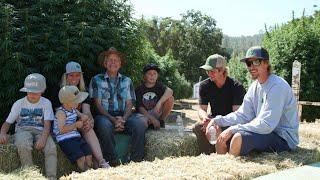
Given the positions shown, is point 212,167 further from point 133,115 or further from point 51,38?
point 51,38

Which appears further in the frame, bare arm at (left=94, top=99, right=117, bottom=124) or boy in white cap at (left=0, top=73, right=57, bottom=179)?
bare arm at (left=94, top=99, right=117, bottom=124)

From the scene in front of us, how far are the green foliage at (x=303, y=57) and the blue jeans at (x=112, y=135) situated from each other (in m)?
10.0

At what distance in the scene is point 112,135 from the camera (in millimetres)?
6160

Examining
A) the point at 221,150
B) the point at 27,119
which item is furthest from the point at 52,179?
the point at 221,150

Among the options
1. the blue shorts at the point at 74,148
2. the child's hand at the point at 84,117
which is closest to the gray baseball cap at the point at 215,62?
the child's hand at the point at 84,117

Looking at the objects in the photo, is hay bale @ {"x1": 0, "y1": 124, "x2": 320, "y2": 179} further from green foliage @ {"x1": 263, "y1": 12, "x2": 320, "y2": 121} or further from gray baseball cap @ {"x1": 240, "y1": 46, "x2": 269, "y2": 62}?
green foliage @ {"x1": 263, "y1": 12, "x2": 320, "y2": 121}

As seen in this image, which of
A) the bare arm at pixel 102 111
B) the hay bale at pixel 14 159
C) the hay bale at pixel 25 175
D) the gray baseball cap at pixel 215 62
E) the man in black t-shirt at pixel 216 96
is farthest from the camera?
the bare arm at pixel 102 111

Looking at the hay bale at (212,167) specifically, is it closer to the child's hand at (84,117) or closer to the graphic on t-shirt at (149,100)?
the child's hand at (84,117)

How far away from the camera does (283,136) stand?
5.25 meters

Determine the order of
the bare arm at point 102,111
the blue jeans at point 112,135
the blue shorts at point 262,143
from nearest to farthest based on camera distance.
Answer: the blue shorts at point 262,143 → the blue jeans at point 112,135 → the bare arm at point 102,111

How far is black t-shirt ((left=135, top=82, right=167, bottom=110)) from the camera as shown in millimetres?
7242

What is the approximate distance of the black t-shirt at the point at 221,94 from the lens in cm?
648

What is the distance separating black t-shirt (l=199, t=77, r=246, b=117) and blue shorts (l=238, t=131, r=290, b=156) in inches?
51.2

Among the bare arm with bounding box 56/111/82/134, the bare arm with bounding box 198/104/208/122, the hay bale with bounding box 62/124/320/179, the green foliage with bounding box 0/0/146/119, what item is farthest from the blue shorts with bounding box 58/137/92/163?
the bare arm with bounding box 198/104/208/122
